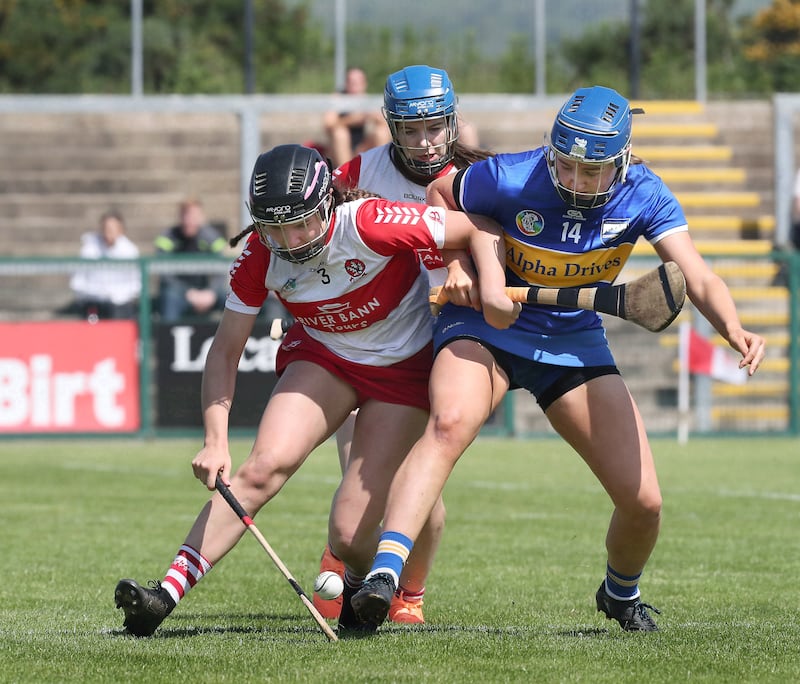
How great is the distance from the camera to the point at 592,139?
17.6ft

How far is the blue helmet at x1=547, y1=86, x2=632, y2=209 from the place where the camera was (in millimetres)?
5367

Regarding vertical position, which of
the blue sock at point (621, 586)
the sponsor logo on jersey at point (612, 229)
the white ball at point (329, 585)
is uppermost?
the sponsor logo on jersey at point (612, 229)

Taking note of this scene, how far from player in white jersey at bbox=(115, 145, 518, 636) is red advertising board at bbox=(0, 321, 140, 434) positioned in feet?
32.4

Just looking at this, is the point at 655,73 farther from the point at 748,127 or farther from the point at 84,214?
the point at 84,214

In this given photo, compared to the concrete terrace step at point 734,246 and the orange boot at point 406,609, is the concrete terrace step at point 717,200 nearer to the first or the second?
the concrete terrace step at point 734,246

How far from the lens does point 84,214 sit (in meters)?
21.1

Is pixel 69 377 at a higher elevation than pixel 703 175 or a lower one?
lower

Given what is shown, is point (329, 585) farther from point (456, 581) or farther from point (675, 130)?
point (675, 130)

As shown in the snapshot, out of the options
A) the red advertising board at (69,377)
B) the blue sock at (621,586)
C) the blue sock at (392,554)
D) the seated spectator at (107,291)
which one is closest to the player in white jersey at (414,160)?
the blue sock at (621,586)

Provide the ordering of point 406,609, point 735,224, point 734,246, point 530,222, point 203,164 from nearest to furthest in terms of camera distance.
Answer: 1. point 530,222
2. point 406,609
3. point 734,246
4. point 735,224
5. point 203,164

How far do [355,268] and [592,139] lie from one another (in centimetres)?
106

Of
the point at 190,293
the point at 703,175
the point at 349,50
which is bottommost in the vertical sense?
the point at 190,293

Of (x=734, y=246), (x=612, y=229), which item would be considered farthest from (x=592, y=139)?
(x=734, y=246)

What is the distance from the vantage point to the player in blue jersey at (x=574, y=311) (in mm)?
5410
